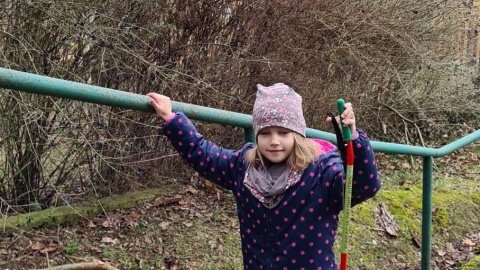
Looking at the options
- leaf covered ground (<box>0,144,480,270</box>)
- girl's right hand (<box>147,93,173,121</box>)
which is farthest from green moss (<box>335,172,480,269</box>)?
girl's right hand (<box>147,93,173,121</box>)

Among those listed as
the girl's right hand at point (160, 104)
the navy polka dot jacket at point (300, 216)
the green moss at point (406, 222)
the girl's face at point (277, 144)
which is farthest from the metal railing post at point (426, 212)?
the girl's right hand at point (160, 104)

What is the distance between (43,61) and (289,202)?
2619 millimetres

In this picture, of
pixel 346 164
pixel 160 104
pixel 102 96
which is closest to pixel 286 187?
pixel 346 164

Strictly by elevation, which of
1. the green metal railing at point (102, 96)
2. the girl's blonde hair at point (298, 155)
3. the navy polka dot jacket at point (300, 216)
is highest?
the green metal railing at point (102, 96)

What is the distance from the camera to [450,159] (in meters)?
8.22

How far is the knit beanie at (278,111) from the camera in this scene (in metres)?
1.85

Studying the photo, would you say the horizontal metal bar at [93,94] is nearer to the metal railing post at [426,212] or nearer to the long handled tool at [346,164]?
the long handled tool at [346,164]

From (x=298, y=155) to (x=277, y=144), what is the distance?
0.26 ft

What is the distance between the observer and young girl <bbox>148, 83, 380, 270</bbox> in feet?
6.06

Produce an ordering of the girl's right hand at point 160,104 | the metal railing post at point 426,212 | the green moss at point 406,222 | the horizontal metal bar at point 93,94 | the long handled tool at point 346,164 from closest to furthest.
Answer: the horizontal metal bar at point 93,94 → the long handled tool at point 346,164 → the girl's right hand at point 160,104 → the metal railing post at point 426,212 → the green moss at point 406,222

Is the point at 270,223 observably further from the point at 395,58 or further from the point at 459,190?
the point at 395,58

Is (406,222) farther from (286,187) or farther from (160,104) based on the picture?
(160,104)

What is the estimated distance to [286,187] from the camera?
6.05 ft

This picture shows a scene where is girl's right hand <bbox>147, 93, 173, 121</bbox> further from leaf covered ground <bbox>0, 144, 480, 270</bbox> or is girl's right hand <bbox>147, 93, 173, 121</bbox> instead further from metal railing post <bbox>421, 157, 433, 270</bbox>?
metal railing post <bbox>421, 157, 433, 270</bbox>
